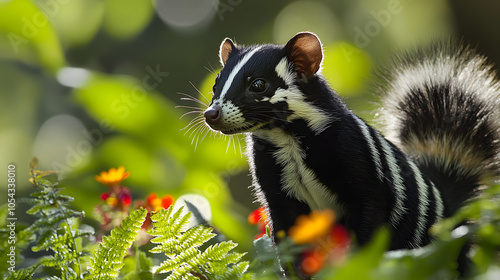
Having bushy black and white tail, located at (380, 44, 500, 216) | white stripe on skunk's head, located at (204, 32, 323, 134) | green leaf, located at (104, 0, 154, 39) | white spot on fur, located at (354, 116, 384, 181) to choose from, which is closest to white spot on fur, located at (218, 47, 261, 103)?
white stripe on skunk's head, located at (204, 32, 323, 134)

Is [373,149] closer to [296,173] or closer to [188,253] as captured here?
[296,173]

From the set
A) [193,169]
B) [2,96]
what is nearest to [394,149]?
[193,169]

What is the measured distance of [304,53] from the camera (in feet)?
6.46

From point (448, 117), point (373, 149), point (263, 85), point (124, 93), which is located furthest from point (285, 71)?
point (124, 93)

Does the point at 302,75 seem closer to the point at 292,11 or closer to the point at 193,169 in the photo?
the point at 193,169

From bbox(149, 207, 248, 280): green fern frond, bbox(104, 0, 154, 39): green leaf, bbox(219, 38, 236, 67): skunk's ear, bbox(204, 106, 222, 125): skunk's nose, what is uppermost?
bbox(104, 0, 154, 39): green leaf

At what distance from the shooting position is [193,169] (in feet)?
9.65

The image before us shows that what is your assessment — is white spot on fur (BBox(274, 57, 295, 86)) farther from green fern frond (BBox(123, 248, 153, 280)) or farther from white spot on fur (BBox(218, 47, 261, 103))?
green fern frond (BBox(123, 248, 153, 280))

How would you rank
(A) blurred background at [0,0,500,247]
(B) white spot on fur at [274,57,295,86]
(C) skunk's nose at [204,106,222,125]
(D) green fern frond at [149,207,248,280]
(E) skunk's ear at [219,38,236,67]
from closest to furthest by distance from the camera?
(D) green fern frond at [149,207,248,280] < (C) skunk's nose at [204,106,222,125] < (B) white spot on fur at [274,57,295,86] < (E) skunk's ear at [219,38,236,67] < (A) blurred background at [0,0,500,247]

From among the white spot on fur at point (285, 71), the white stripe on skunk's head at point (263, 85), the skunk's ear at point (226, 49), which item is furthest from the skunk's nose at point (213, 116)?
the skunk's ear at point (226, 49)

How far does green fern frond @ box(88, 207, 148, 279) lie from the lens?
3.60ft

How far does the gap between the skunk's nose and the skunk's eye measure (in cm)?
14

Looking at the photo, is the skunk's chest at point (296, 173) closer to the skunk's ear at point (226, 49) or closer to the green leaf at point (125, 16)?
the skunk's ear at point (226, 49)

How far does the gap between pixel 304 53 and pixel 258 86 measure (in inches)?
8.7
